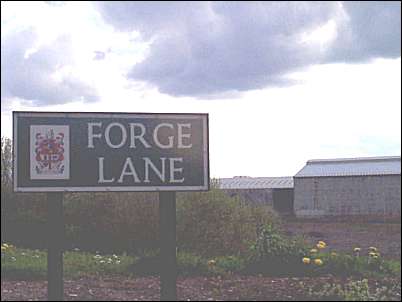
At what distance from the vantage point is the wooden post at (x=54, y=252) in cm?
829

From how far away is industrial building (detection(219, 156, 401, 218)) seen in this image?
41.9 meters

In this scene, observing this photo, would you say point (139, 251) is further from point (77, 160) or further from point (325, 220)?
point (325, 220)

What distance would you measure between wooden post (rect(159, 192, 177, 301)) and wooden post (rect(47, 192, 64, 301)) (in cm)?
105

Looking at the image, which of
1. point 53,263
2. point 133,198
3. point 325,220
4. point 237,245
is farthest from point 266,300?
point 325,220

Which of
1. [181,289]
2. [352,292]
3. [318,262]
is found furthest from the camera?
[318,262]

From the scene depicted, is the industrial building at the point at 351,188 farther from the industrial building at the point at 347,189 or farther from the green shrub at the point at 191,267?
the green shrub at the point at 191,267

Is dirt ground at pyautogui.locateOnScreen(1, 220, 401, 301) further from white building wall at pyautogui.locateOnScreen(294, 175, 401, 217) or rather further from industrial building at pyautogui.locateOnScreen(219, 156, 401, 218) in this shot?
white building wall at pyautogui.locateOnScreen(294, 175, 401, 217)

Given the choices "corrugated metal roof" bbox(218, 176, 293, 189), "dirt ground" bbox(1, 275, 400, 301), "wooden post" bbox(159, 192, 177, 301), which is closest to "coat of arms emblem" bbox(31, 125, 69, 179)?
"wooden post" bbox(159, 192, 177, 301)

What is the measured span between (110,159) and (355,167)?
37.2 meters

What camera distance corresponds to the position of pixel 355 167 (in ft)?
146

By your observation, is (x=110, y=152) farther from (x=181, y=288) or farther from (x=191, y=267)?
(x=191, y=267)

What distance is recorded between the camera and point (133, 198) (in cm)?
1672

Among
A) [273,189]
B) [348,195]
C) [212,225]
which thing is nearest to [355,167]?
[348,195]

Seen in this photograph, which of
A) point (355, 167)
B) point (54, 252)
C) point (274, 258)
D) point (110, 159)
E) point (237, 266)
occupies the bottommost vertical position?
point (237, 266)
